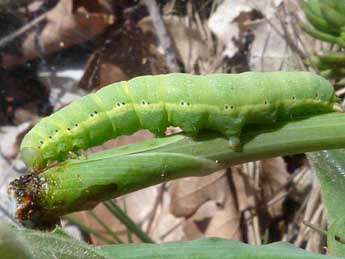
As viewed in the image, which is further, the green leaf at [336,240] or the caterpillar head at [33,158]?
the green leaf at [336,240]

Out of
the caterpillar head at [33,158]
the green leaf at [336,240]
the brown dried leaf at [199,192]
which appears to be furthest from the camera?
the brown dried leaf at [199,192]

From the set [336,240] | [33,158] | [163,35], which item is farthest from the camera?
[163,35]

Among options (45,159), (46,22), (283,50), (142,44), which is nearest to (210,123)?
(45,159)

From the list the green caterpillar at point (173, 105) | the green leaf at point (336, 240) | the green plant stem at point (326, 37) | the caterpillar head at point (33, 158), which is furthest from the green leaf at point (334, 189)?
the green plant stem at point (326, 37)

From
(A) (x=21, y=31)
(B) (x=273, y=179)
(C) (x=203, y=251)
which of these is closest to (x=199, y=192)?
(B) (x=273, y=179)

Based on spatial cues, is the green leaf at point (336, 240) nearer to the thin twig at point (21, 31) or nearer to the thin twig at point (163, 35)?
the thin twig at point (163, 35)

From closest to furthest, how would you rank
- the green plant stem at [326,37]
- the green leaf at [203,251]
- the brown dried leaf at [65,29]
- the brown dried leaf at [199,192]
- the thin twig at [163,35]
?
the green leaf at [203,251]
the green plant stem at [326,37]
the brown dried leaf at [199,192]
the thin twig at [163,35]
the brown dried leaf at [65,29]

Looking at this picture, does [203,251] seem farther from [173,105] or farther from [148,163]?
[173,105]

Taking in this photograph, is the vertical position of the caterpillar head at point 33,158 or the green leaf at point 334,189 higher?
the caterpillar head at point 33,158
